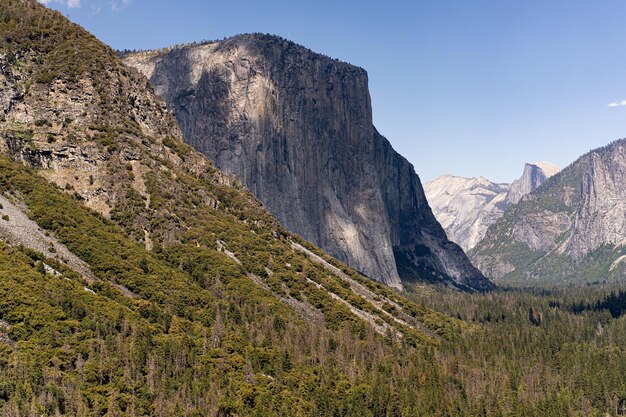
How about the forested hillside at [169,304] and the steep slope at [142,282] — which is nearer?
the steep slope at [142,282]

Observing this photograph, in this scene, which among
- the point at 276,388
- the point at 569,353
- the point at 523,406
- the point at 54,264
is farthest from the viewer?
the point at 569,353

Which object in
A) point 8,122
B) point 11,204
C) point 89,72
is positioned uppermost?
point 89,72

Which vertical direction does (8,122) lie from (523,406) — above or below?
above

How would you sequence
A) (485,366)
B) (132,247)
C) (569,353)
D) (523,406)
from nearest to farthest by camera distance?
(523,406)
(132,247)
(485,366)
(569,353)

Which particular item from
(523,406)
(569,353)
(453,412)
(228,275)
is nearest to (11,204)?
(228,275)

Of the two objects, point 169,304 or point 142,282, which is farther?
point 142,282

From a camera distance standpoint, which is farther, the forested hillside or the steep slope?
the forested hillside

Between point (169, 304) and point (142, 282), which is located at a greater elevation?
point (142, 282)

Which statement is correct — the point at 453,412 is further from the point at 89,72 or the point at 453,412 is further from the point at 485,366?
the point at 89,72
